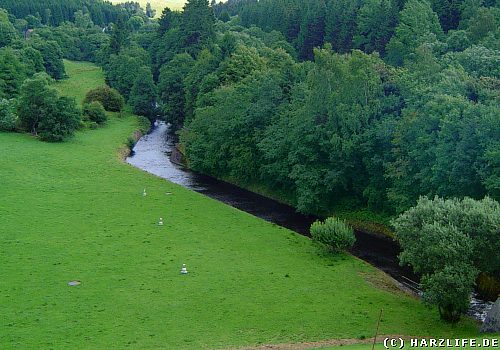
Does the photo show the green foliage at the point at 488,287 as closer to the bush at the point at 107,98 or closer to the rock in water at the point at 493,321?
the rock in water at the point at 493,321

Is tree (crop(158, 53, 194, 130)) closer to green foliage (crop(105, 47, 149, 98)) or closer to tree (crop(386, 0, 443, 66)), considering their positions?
green foliage (crop(105, 47, 149, 98))

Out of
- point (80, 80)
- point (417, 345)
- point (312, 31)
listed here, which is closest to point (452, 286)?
point (417, 345)

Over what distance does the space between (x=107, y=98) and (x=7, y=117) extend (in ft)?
88.1

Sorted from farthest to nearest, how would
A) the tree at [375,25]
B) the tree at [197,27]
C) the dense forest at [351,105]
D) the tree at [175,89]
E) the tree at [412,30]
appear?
the tree at [197,27] < the tree at [175,89] < the tree at [375,25] < the tree at [412,30] < the dense forest at [351,105]

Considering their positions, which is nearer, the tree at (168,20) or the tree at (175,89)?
the tree at (175,89)

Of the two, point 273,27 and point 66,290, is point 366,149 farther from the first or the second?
point 273,27

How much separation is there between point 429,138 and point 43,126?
59497 mm

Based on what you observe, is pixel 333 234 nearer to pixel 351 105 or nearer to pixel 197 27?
pixel 351 105

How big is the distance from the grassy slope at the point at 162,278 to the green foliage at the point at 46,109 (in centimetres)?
2027

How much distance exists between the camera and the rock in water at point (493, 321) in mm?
37500

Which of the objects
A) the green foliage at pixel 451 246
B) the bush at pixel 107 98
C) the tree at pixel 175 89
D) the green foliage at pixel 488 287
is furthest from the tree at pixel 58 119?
the green foliage at pixel 488 287

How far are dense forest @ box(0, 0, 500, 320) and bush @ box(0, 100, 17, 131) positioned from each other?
0.55 m

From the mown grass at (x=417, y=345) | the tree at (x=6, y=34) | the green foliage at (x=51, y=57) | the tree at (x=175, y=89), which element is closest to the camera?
the mown grass at (x=417, y=345)

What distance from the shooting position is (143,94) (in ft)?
→ 399
